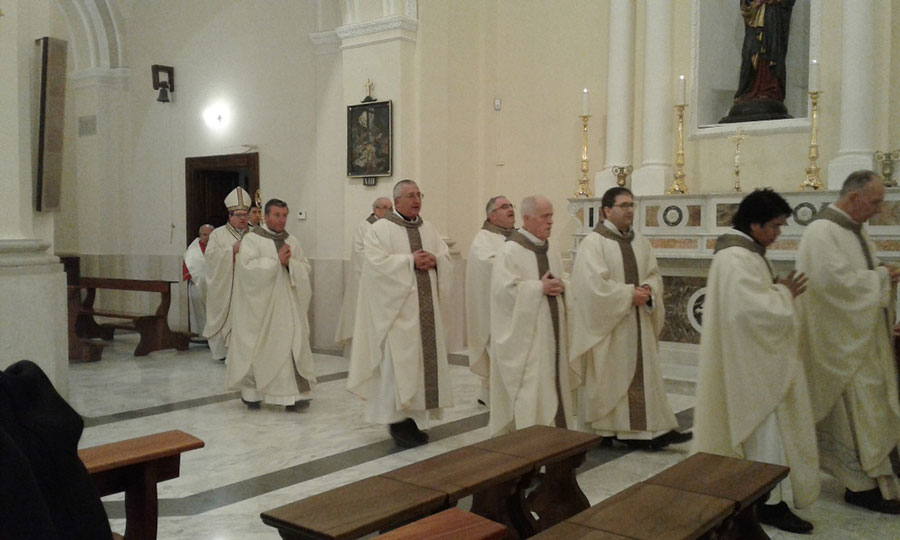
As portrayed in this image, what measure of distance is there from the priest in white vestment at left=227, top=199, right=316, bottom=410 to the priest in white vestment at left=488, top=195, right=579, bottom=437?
2.21 meters

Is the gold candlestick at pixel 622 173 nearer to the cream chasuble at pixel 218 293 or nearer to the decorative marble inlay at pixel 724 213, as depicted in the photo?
the decorative marble inlay at pixel 724 213

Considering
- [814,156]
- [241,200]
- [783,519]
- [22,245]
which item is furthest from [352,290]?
[783,519]

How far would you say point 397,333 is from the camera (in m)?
5.39

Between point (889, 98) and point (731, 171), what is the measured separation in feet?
4.90

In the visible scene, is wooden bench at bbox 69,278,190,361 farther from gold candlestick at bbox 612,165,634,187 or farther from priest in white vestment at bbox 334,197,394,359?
gold candlestick at bbox 612,165,634,187

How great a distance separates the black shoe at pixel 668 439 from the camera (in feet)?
16.6

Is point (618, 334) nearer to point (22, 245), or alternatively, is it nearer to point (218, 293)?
point (22, 245)

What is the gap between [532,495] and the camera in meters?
3.58

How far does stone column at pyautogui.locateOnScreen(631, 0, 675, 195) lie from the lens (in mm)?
8156

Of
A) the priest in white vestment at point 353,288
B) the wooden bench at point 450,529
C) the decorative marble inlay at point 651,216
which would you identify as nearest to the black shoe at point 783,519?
the wooden bench at point 450,529

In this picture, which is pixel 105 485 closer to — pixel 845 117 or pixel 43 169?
pixel 43 169

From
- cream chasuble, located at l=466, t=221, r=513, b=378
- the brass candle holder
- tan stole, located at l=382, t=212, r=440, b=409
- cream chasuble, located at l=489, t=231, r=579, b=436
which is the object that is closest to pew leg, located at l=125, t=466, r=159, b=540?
cream chasuble, located at l=489, t=231, r=579, b=436

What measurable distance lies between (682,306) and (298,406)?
366 cm

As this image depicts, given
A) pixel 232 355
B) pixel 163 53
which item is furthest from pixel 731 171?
pixel 163 53
